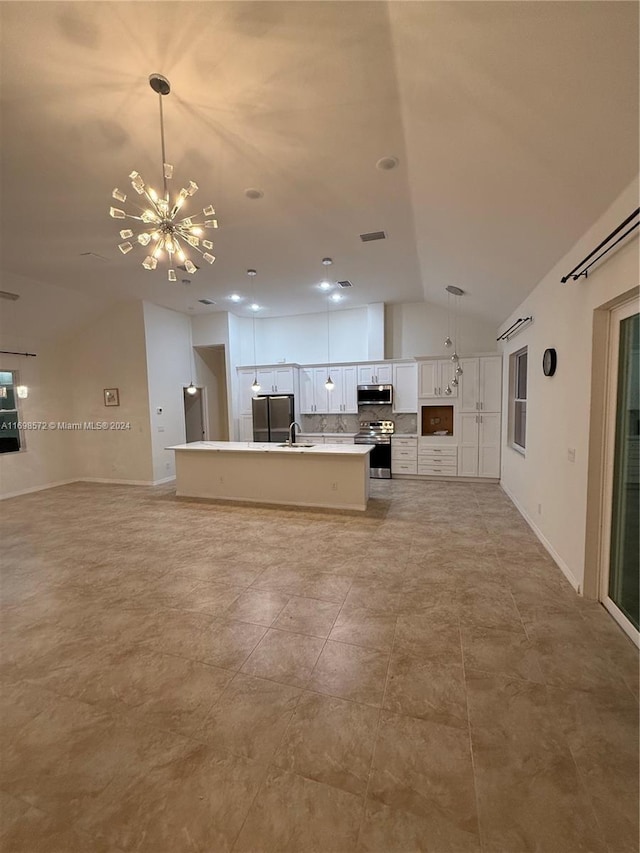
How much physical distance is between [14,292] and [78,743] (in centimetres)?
635

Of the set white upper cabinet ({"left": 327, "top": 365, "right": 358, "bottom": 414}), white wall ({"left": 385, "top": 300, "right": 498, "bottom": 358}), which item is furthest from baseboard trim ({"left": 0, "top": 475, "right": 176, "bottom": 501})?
white wall ({"left": 385, "top": 300, "right": 498, "bottom": 358})

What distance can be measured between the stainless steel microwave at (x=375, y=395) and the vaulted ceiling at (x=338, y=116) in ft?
11.1

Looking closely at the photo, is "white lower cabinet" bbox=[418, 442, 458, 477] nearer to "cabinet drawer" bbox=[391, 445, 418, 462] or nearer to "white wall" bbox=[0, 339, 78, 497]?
"cabinet drawer" bbox=[391, 445, 418, 462]

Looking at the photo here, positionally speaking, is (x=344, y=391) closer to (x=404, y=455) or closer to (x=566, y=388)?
(x=404, y=455)

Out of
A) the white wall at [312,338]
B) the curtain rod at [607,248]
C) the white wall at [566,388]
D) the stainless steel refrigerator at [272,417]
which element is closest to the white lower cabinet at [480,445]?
the white wall at [566,388]

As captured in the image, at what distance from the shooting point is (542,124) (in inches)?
83.7

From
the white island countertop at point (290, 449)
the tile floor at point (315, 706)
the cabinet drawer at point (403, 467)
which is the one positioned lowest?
the tile floor at point (315, 706)

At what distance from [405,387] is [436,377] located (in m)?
0.67

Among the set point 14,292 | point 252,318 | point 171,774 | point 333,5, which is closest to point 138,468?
point 14,292

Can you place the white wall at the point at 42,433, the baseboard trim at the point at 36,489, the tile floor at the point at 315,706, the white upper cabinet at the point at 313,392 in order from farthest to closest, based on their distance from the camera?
the white upper cabinet at the point at 313,392 < the white wall at the point at 42,433 < the baseboard trim at the point at 36,489 < the tile floor at the point at 315,706

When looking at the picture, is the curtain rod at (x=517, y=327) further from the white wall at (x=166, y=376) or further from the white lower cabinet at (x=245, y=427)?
the white wall at (x=166, y=376)

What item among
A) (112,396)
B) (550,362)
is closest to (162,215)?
(550,362)

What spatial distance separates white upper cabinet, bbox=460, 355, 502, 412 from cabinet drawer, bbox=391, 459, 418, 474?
1400 mm

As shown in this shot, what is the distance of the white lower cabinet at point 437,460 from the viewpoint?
268 inches
